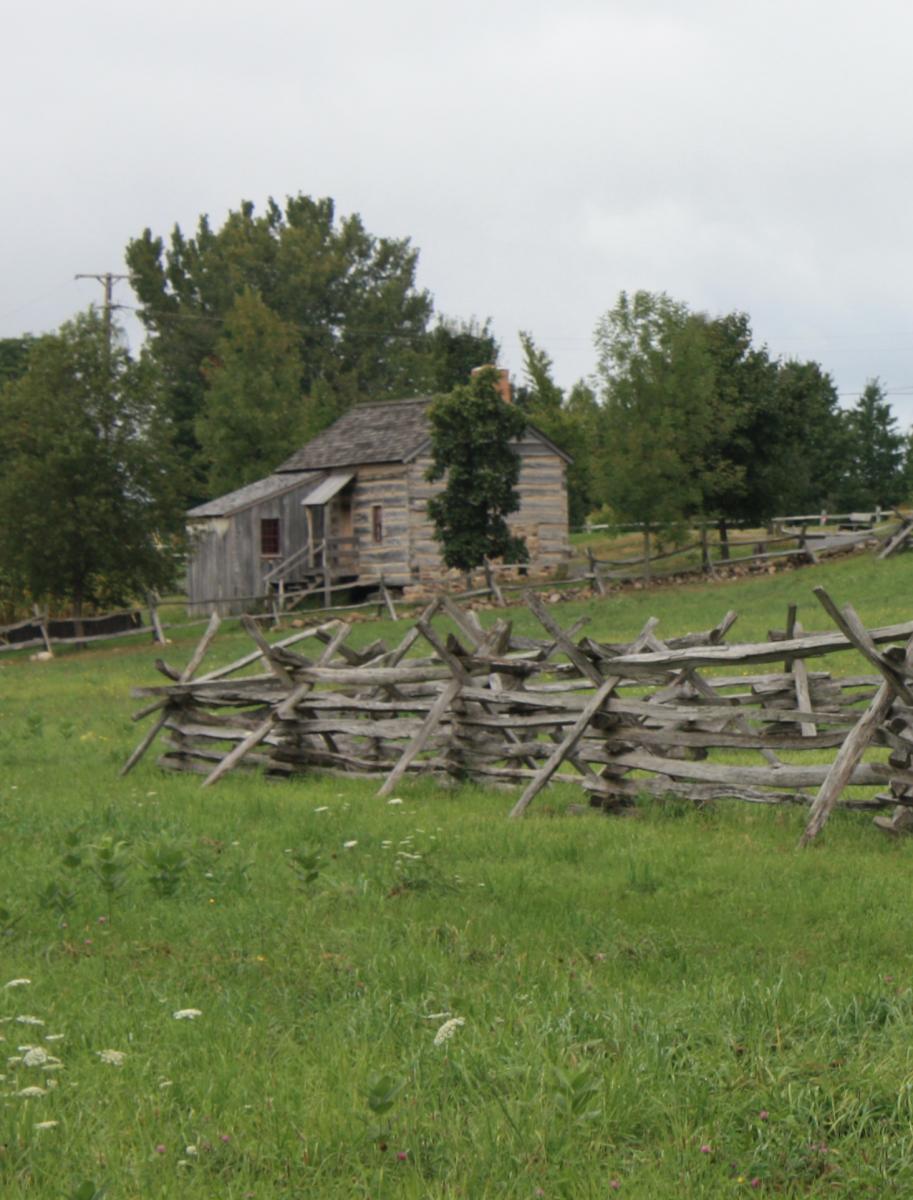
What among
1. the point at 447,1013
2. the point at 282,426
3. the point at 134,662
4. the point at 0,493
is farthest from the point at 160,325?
the point at 447,1013

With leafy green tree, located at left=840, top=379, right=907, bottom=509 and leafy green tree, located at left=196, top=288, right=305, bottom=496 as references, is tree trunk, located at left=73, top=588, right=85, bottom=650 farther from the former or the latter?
leafy green tree, located at left=840, top=379, right=907, bottom=509

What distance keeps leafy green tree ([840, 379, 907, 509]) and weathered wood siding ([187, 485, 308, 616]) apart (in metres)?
23.8

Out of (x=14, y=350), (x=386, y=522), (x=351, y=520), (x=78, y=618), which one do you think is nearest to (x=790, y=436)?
(x=386, y=522)

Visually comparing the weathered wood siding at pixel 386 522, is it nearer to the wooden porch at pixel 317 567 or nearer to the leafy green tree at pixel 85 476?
the wooden porch at pixel 317 567

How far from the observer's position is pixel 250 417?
176 ft

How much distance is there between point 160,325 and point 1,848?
67105mm

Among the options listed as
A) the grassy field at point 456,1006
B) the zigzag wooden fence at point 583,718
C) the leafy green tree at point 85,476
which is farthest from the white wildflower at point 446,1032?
the leafy green tree at point 85,476

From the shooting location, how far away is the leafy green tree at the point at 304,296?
7188cm

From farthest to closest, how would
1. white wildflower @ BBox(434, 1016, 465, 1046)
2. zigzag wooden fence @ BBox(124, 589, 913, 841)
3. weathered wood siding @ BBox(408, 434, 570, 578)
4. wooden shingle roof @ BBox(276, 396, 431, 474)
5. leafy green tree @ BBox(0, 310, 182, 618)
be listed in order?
1. weathered wood siding @ BBox(408, 434, 570, 578)
2. wooden shingle roof @ BBox(276, 396, 431, 474)
3. leafy green tree @ BBox(0, 310, 182, 618)
4. zigzag wooden fence @ BBox(124, 589, 913, 841)
5. white wildflower @ BBox(434, 1016, 465, 1046)

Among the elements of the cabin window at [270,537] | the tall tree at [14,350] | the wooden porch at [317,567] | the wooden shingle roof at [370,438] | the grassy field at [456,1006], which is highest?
the tall tree at [14,350]

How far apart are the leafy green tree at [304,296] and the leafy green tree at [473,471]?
102ft

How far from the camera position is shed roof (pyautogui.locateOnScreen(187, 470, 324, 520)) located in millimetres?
44594

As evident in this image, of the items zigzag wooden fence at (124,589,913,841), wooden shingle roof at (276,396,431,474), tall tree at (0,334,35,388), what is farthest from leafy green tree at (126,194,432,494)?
zigzag wooden fence at (124,589,913,841)

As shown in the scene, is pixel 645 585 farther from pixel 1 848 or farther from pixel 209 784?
pixel 1 848
